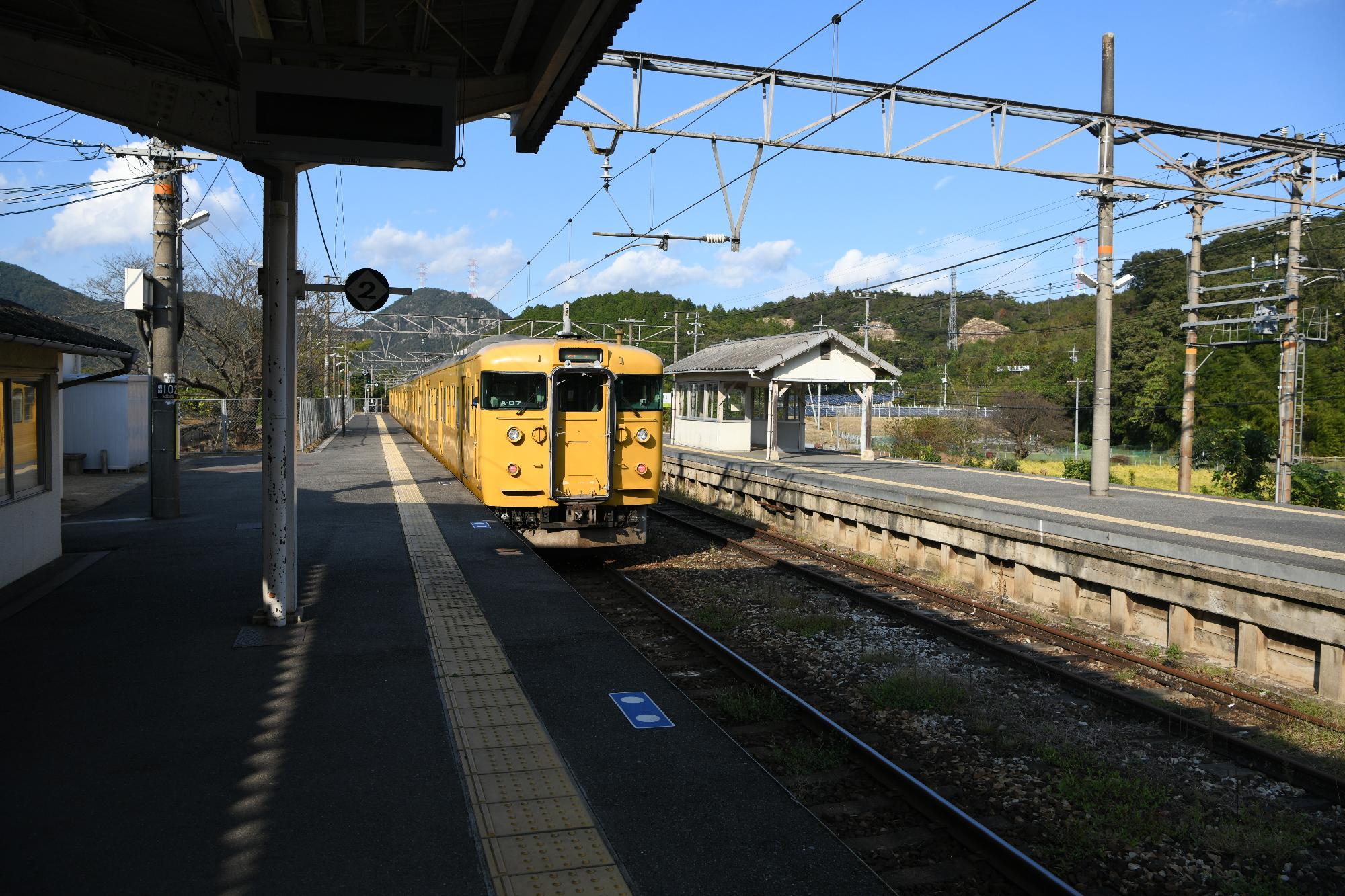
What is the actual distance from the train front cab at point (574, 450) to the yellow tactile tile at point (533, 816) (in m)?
6.93

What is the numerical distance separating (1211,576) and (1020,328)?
59.5 metres

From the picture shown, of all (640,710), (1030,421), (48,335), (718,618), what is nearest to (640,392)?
(718,618)

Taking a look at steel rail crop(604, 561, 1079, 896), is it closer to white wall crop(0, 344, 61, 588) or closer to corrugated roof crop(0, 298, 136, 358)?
corrugated roof crop(0, 298, 136, 358)

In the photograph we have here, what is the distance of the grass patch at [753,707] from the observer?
20.3ft

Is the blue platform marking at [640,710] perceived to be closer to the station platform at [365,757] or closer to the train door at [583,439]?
the station platform at [365,757]

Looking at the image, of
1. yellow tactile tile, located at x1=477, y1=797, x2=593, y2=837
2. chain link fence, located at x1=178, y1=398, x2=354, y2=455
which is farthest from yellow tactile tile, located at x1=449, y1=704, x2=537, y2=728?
chain link fence, located at x1=178, y1=398, x2=354, y2=455

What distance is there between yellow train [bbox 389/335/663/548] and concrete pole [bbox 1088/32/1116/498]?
22.6 feet

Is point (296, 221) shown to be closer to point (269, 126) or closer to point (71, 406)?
point (269, 126)

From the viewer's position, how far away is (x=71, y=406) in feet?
65.1

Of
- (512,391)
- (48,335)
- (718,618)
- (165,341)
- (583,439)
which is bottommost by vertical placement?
(718,618)

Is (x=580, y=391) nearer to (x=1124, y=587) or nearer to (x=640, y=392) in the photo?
(x=640, y=392)

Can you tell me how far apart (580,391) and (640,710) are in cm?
626

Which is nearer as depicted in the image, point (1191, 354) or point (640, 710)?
point (640, 710)

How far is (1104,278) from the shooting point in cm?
1384
